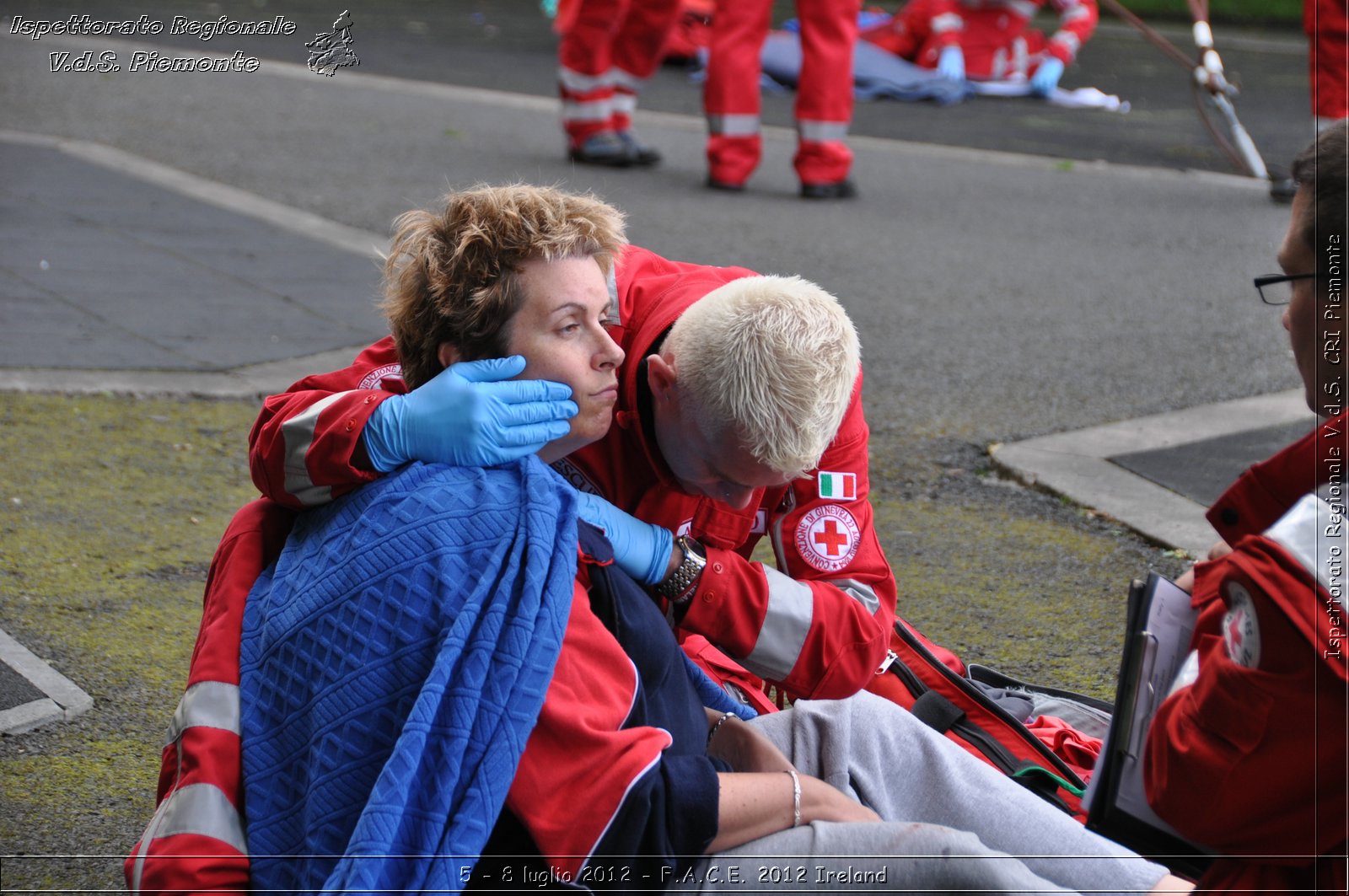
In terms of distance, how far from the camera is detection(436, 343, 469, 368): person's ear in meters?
2.02

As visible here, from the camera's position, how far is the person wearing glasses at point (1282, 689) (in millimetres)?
1388

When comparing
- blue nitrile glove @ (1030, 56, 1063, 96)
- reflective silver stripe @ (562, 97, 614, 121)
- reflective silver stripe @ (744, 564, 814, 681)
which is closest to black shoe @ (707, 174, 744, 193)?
reflective silver stripe @ (562, 97, 614, 121)

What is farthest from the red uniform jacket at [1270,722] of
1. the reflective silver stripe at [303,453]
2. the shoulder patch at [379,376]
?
the shoulder patch at [379,376]

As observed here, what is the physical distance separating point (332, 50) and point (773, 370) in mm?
10133

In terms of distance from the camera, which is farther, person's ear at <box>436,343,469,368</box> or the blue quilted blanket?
person's ear at <box>436,343,469,368</box>

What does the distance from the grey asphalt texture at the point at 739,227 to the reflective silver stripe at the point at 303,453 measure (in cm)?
107

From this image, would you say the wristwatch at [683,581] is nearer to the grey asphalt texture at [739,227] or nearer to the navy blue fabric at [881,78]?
the grey asphalt texture at [739,227]

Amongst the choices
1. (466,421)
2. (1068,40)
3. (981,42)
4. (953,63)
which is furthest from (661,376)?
(1068,40)

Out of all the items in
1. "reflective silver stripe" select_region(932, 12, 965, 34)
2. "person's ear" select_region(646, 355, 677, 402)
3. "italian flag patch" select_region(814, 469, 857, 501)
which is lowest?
"italian flag patch" select_region(814, 469, 857, 501)

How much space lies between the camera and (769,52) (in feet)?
38.4

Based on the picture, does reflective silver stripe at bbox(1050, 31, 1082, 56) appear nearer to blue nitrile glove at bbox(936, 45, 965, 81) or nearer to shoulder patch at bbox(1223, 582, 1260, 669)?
blue nitrile glove at bbox(936, 45, 965, 81)

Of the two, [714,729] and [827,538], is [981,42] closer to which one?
[827,538]

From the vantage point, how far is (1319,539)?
1418 mm

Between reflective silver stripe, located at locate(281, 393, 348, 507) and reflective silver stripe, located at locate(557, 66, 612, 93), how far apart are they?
19.9 ft
